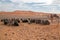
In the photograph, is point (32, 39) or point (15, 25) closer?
point (32, 39)

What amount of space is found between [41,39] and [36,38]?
0.50 m

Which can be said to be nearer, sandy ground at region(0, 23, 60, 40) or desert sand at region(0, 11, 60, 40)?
sandy ground at region(0, 23, 60, 40)

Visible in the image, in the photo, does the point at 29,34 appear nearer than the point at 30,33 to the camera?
Yes

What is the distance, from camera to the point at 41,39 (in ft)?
47.2

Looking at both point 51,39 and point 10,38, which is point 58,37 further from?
point 10,38

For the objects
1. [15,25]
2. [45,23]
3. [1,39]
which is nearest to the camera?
[1,39]

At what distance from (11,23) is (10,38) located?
8.90 metres

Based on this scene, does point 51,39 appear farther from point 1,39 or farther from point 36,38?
point 1,39

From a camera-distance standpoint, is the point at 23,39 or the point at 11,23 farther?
the point at 11,23

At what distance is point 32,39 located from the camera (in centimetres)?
1436

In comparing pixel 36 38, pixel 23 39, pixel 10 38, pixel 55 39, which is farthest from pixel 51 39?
pixel 10 38

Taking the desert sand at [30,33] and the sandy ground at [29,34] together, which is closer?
the sandy ground at [29,34]

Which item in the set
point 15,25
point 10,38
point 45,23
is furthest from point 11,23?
point 10,38

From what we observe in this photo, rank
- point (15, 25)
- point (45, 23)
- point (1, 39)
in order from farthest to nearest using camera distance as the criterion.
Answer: point (45, 23), point (15, 25), point (1, 39)
